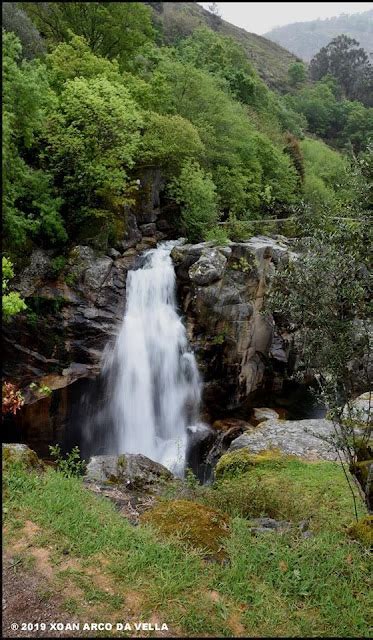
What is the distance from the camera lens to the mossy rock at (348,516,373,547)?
6.54 meters

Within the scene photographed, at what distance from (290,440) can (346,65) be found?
6835cm

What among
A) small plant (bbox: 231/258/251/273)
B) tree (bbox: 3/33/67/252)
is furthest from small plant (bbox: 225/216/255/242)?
tree (bbox: 3/33/67/252)

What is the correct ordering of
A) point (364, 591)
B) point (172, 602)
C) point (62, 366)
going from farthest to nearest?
point (62, 366) < point (364, 591) < point (172, 602)

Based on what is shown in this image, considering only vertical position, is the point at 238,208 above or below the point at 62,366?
above

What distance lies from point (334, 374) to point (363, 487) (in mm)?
2220

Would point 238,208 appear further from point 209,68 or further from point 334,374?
point 334,374

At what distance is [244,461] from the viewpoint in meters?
12.2

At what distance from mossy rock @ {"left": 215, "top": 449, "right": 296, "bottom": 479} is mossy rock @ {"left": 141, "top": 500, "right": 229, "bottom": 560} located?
189 inches

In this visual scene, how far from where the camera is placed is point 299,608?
5156 millimetres

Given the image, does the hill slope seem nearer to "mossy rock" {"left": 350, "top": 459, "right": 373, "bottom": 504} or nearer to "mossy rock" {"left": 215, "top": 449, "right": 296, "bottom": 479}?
"mossy rock" {"left": 215, "top": 449, "right": 296, "bottom": 479}

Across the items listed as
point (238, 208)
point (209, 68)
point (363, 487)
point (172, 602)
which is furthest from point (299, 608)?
point (209, 68)

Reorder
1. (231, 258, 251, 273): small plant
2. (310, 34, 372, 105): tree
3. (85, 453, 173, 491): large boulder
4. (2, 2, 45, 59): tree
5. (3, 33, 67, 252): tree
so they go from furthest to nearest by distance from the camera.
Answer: (310, 34, 372, 105): tree → (231, 258, 251, 273): small plant → (2, 2, 45, 59): tree → (3, 33, 67, 252): tree → (85, 453, 173, 491): large boulder

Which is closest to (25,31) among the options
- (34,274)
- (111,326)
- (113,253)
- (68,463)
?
(113,253)

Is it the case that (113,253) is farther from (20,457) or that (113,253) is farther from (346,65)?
(346,65)
